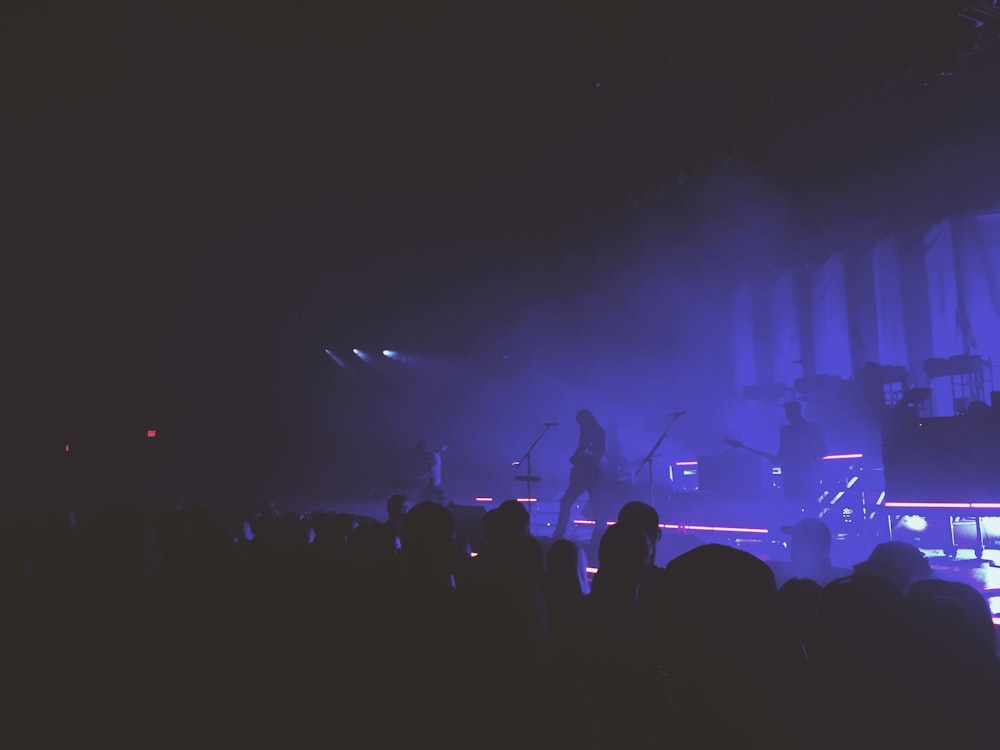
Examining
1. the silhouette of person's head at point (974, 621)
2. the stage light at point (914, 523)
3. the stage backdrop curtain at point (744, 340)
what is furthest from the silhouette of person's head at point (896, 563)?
the stage backdrop curtain at point (744, 340)

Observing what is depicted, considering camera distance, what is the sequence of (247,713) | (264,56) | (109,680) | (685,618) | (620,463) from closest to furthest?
(685,618) → (247,713) → (109,680) → (264,56) → (620,463)

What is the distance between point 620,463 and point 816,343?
626cm

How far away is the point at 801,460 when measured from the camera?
9062mm

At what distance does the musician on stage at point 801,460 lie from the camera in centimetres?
903

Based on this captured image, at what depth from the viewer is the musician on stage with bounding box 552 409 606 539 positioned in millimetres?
9180

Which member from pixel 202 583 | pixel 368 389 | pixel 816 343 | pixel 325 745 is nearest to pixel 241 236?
pixel 368 389

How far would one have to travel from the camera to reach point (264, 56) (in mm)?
6211

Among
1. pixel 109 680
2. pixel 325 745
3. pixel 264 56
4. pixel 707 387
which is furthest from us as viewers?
pixel 707 387

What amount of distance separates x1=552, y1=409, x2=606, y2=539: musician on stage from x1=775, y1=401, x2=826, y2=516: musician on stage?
239 centimetres

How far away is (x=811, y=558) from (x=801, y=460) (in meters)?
4.51

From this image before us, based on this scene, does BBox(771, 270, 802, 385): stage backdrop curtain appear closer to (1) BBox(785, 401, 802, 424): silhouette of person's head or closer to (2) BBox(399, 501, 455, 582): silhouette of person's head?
(1) BBox(785, 401, 802, 424): silhouette of person's head

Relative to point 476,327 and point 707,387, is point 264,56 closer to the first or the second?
Answer: point 476,327

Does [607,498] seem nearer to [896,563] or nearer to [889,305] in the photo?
[896,563]

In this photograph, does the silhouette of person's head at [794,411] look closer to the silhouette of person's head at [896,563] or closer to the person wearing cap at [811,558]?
the person wearing cap at [811,558]
